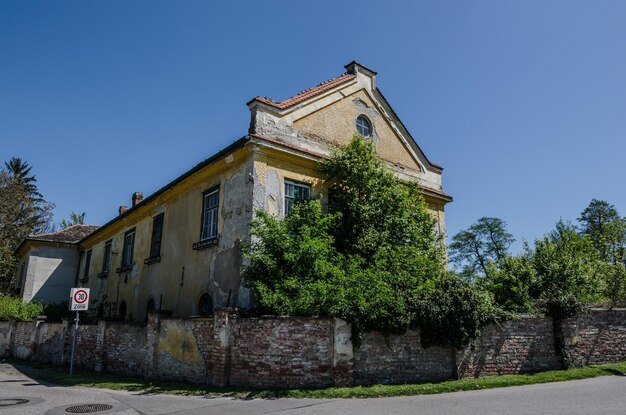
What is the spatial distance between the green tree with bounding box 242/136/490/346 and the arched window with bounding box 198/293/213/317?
2.85 m

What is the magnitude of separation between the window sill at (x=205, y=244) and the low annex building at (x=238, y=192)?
35 millimetres

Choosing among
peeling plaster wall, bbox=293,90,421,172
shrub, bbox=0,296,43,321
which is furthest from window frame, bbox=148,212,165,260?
peeling plaster wall, bbox=293,90,421,172

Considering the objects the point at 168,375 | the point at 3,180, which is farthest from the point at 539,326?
the point at 3,180

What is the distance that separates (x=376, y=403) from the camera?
844 centimetres

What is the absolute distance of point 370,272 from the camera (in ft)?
37.1

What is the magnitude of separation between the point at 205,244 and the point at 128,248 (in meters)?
9.07

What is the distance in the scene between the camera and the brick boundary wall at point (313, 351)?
32.0 ft

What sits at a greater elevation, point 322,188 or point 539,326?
point 322,188

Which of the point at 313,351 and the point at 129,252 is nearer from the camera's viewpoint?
the point at 313,351

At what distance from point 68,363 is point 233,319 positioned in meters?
8.42

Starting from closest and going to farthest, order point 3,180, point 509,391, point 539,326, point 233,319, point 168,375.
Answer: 1. point 509,391
2. point 233,319
3. point 168,375
4. point 539,326
5. point 3,180

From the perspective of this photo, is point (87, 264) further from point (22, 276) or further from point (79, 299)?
point (79, 299)

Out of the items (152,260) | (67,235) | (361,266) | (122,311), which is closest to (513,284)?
(361,266)

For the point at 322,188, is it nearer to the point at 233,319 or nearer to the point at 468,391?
the point at 233,319
